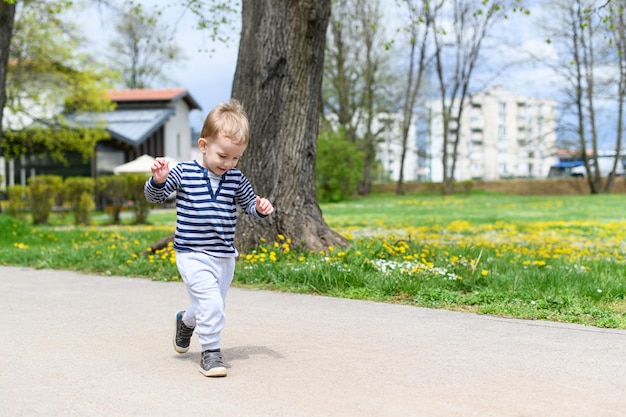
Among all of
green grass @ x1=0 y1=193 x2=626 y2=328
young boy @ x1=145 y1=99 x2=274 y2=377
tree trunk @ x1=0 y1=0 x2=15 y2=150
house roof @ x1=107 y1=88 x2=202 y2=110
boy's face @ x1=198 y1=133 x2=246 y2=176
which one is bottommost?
green grass @ x1=0 y1=193 x2=626 y2=328

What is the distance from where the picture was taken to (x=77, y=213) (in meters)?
21.9

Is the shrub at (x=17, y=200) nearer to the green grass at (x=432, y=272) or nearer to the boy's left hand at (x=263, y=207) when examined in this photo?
the green grass at (x=432, y=272)

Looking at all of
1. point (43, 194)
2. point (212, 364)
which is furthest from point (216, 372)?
point (43, 194)

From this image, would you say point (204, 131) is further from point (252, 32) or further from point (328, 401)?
point (252, 32)

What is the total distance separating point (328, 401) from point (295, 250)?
17.4 ft

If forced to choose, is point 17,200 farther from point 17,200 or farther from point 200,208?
point 200,208

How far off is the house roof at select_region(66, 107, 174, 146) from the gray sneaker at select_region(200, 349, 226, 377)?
3194 centimetres

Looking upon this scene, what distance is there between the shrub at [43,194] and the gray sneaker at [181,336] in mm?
18358

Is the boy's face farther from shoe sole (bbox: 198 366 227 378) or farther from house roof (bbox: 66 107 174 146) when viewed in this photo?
house roof (bbox: 66 107 174 146)

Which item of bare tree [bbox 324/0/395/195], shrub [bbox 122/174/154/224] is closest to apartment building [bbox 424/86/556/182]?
bare tree [bbox 324/0/395/195]

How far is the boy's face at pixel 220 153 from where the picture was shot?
4.31 metres

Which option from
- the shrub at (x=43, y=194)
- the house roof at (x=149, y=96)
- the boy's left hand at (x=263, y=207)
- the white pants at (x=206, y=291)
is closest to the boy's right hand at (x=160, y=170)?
the white pants at (x=206, y=291)

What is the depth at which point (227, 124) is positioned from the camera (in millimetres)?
4301

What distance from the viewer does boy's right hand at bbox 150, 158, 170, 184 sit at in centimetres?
432
